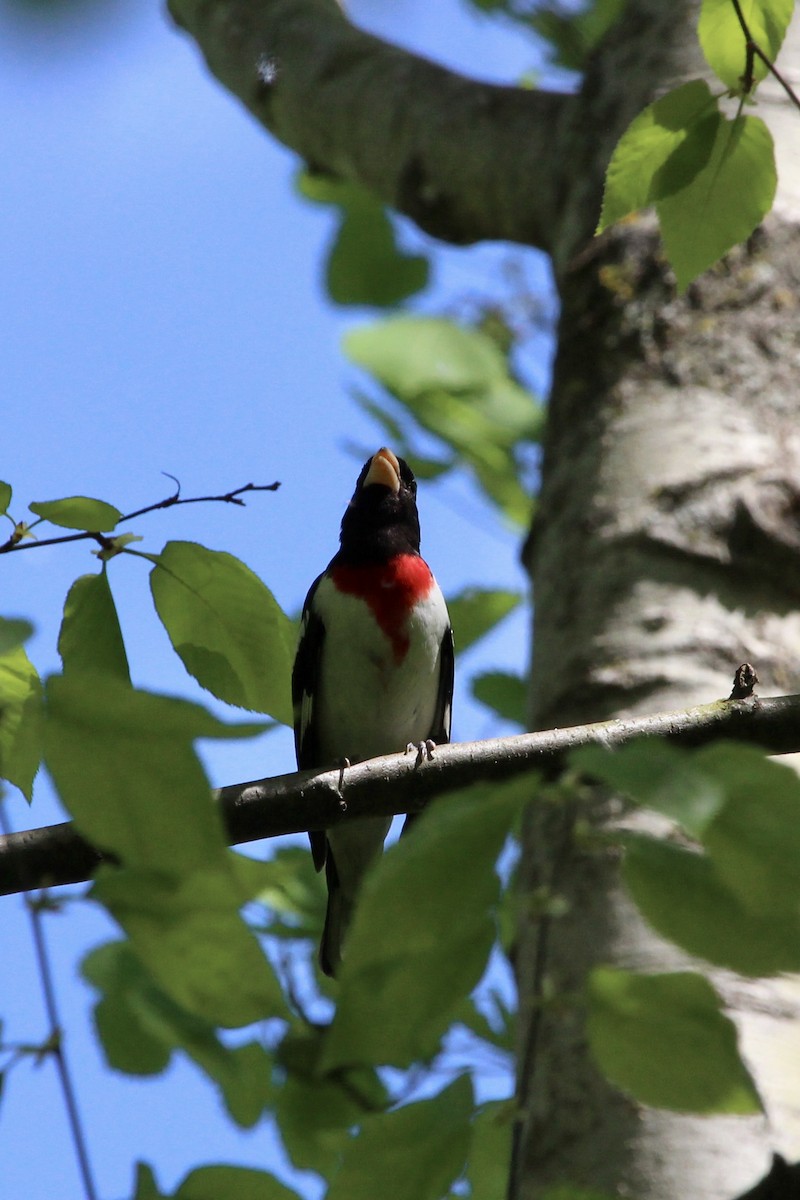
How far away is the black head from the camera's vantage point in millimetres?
4637

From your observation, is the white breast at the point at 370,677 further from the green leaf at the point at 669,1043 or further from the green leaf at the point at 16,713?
the green leaf at the point at 669,1043

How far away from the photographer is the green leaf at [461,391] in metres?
5.49

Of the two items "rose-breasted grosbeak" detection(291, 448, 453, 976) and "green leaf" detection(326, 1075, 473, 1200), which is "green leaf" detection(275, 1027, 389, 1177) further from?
"green leaf" detection(326, 1075, 473, 1200)

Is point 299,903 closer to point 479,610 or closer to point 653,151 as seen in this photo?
point 479,610

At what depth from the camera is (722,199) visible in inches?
72.4

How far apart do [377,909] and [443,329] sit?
18.7 ft

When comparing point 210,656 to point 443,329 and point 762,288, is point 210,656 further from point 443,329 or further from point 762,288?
point 443,329

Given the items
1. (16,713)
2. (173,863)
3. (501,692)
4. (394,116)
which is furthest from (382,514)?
(173,863)

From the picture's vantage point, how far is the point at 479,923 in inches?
43.5

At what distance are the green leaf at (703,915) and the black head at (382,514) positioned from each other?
3457mm

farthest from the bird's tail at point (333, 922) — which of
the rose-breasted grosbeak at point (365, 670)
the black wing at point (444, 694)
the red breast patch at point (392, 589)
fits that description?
the red breast patch at point (392, 589)

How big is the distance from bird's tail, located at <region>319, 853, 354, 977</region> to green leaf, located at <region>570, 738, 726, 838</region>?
289cm

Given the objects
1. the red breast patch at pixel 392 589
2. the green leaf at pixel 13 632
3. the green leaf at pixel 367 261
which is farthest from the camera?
the green leaf at pixel 367 261

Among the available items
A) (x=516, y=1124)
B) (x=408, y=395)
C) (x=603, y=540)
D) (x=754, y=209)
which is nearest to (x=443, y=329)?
(x=408, y=395)
